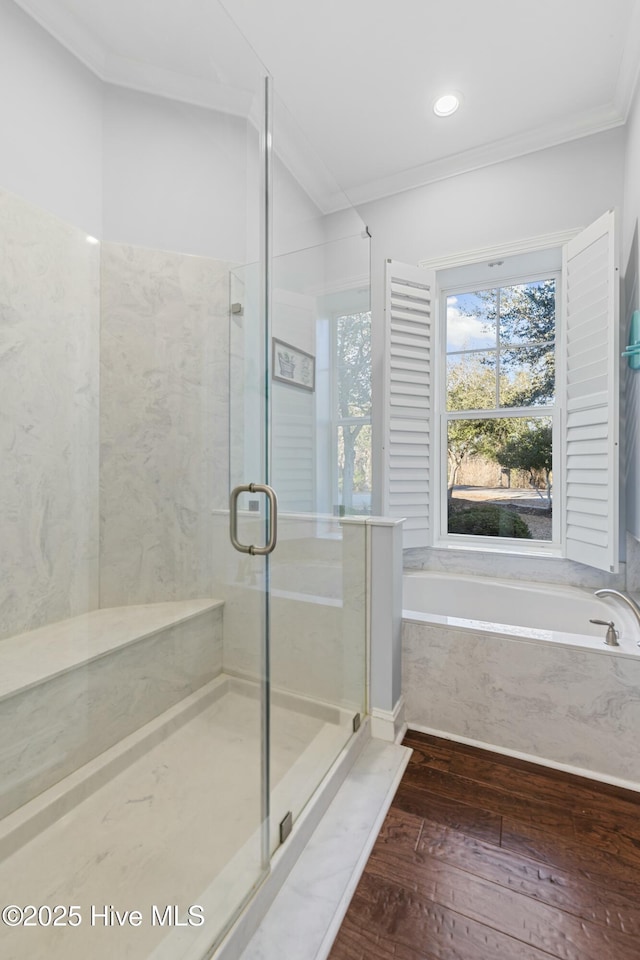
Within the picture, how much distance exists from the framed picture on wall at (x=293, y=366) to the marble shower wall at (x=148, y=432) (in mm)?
367

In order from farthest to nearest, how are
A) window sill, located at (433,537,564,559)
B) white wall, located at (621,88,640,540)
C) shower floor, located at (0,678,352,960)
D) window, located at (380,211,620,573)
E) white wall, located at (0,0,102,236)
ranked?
window sill, located at (433,537,564,559)
window, located at (380,211,620,573)
white wall, located at (621,88,640,540)
white wall, located at (0,0,102,236)
shower floor, located at (0,678,352,960)

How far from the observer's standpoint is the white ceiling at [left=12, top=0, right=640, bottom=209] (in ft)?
4.39

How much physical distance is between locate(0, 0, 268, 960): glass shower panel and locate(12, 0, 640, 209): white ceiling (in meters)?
0.01

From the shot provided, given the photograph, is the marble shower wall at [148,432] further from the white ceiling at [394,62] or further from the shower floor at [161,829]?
the white ceiling at [394,62]

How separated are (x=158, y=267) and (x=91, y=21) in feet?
2.41

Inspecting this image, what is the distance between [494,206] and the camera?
8.38ft

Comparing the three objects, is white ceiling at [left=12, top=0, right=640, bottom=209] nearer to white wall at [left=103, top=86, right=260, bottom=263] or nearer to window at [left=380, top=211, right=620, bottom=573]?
white wall at [left=103, top=86, right=260, bottom=263]

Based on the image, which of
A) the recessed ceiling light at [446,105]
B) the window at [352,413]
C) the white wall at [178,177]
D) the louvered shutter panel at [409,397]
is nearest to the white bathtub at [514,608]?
the louvered shutter panel at [409,397]

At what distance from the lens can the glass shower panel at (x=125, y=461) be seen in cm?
118

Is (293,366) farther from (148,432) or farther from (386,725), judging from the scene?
(386,725)

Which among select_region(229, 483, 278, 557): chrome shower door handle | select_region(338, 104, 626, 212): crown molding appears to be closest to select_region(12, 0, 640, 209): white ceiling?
select_region(338, 104, 626, 212): crown molding

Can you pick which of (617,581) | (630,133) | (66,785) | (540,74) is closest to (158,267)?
(66,785)

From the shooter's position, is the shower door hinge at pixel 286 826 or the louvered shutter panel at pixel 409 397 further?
the louvered shutter panel at pixel 409 397

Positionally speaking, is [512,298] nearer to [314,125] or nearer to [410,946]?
[314,125]
